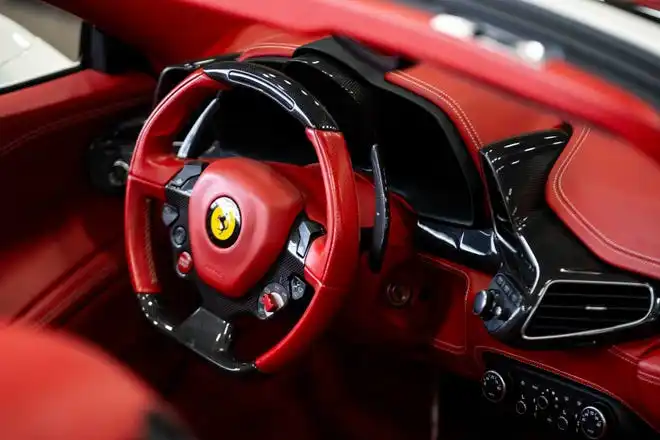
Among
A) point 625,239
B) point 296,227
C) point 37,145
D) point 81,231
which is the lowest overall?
point 81,231

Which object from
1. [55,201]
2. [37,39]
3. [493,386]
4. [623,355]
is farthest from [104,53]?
[623,355]

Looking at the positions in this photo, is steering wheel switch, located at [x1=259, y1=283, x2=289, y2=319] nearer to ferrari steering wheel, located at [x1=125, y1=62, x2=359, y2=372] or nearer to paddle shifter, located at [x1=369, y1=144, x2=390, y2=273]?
ferrari steering wheel, located at [x1=125, y1=62, x2=359, y2=372]

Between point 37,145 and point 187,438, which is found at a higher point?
point 187,438

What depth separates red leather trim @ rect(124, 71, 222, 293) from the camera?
4.56 feet

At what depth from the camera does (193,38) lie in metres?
1.59

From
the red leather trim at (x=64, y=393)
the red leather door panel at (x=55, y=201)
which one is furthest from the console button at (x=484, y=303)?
Answer: the red leather door panel at (x=55, y=201)

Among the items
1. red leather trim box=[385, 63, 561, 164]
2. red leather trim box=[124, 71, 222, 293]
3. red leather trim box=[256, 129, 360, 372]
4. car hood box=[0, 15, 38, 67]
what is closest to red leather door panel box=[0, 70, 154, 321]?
car hood box=[0, 15, 38, 67]

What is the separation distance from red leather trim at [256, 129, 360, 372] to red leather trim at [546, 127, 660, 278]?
0.92 ft

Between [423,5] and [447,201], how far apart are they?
567mm

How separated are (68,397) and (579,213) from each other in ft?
2.55

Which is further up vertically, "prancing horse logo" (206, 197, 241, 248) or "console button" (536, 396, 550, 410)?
"prancing horse logo" (206, 197, 241, 248)

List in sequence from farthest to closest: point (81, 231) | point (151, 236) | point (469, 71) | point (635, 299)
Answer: point (81, 231), point (151, 236), point (635, 299), point (469, 71)

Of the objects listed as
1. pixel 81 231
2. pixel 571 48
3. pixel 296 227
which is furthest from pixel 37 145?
pixel 571 48

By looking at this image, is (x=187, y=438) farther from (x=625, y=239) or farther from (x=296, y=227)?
(x=625, y=239)
